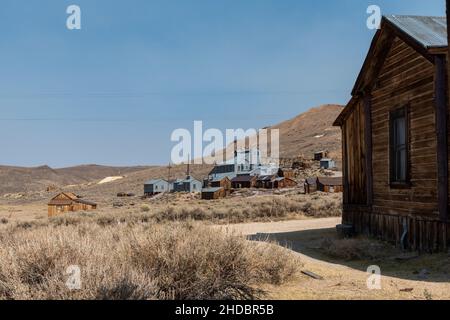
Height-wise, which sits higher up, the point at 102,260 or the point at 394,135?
the point at 394,135

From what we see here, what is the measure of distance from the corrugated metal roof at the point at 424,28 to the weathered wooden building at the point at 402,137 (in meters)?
0.02

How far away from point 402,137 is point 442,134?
1768 mm

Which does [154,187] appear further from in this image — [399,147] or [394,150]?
[399,147]

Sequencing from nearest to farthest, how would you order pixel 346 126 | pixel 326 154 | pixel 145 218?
pixel 346 126
pixel 145 218
pixel 326 154

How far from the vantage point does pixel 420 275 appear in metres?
7.66

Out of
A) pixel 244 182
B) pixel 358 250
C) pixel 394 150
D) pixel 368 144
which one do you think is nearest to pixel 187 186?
pixel 244 182

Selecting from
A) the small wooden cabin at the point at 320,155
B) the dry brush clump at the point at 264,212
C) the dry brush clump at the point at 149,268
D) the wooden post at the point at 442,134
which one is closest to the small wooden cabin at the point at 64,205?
the dry brush clump at the point at 264,212

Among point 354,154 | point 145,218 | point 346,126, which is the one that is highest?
point 346,126

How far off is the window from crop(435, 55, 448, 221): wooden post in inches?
51.0

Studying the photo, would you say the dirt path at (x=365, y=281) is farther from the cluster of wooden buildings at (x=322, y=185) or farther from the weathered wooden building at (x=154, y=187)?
the weathered wooden building at (x=154, y=187)

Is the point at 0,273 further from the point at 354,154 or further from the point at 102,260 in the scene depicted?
the point at 354,154

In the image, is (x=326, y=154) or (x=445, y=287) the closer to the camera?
(x=445, y=287)
